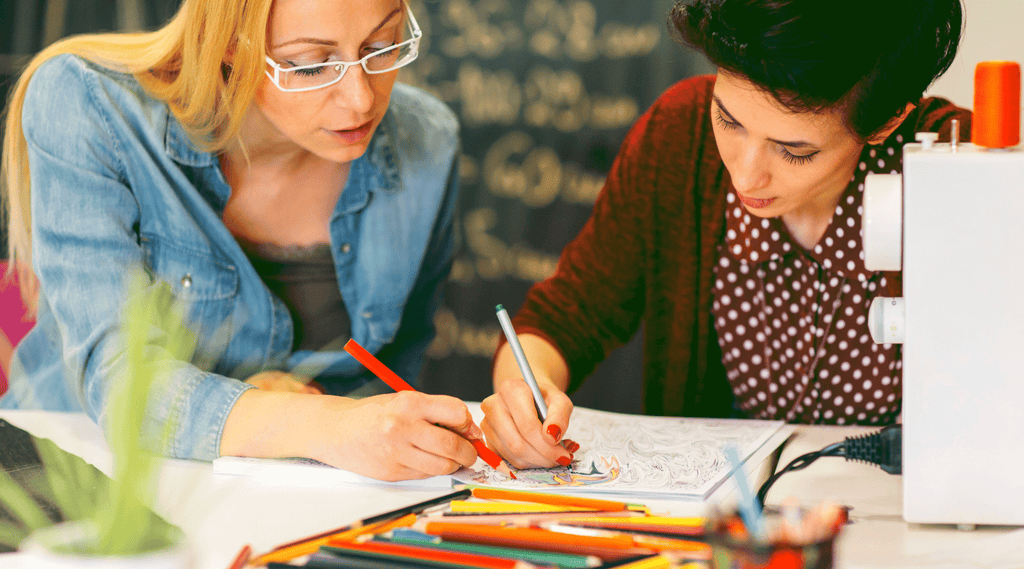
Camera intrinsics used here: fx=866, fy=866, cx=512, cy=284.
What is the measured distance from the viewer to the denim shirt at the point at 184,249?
0.97 metres

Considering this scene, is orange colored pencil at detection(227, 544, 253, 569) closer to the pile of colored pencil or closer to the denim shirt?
the pile of colored pencil

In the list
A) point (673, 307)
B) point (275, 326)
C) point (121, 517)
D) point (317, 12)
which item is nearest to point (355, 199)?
point (275, 326)

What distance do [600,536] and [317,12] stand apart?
0.68 metres

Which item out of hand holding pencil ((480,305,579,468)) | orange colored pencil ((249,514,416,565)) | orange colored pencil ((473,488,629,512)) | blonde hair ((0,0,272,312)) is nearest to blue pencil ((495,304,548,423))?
hand holding pencil ((480,305,579,468))

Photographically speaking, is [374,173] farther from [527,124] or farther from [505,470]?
[527,124]

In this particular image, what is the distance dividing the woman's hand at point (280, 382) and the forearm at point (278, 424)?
301 mm

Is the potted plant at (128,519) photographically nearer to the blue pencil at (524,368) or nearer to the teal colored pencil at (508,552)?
the teal colored pencil at (508,552)

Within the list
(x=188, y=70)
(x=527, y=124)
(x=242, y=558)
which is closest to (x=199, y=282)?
(x=188, y=70)

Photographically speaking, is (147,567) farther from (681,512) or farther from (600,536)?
(681,512)

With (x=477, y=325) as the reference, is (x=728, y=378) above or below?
above

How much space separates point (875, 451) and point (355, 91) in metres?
0.69

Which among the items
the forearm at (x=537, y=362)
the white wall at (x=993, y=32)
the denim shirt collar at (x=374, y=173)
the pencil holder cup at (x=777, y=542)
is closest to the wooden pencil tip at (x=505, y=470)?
the forearm at (x=537, y=362)

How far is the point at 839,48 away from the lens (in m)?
0.85

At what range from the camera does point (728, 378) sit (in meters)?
1.26
